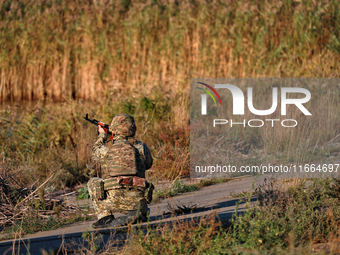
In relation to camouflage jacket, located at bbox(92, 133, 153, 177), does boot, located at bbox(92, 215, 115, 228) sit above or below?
below

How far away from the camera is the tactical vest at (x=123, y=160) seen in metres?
4.94

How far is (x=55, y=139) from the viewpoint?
953cm

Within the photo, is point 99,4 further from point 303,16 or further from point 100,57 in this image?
point 303,16

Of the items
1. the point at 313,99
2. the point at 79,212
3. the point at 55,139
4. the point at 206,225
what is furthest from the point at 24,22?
the point at 206,225

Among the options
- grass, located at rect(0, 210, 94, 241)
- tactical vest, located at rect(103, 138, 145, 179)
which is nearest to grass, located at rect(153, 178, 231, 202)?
grass, located at rect(0, 210, 94, 241)

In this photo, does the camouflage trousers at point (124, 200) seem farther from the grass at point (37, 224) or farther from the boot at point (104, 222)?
the grass at point (37, 224)

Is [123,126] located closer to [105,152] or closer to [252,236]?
[105,152]

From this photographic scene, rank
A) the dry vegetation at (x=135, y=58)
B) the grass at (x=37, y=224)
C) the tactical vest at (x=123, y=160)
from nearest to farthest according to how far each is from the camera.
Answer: the tactical vest at (x=123, y=160), the grass at (x=37, y=224), the dry vegetation at (x=135, y=58)

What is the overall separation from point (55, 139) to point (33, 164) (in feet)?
4.44

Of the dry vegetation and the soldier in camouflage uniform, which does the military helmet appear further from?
the dry vegetation

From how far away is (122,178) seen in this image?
497 centimetres

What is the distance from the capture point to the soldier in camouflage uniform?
4.96m

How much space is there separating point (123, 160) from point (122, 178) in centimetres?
20

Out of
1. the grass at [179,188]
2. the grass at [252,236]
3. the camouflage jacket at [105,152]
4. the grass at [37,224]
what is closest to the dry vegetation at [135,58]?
the grass at [179,188]
